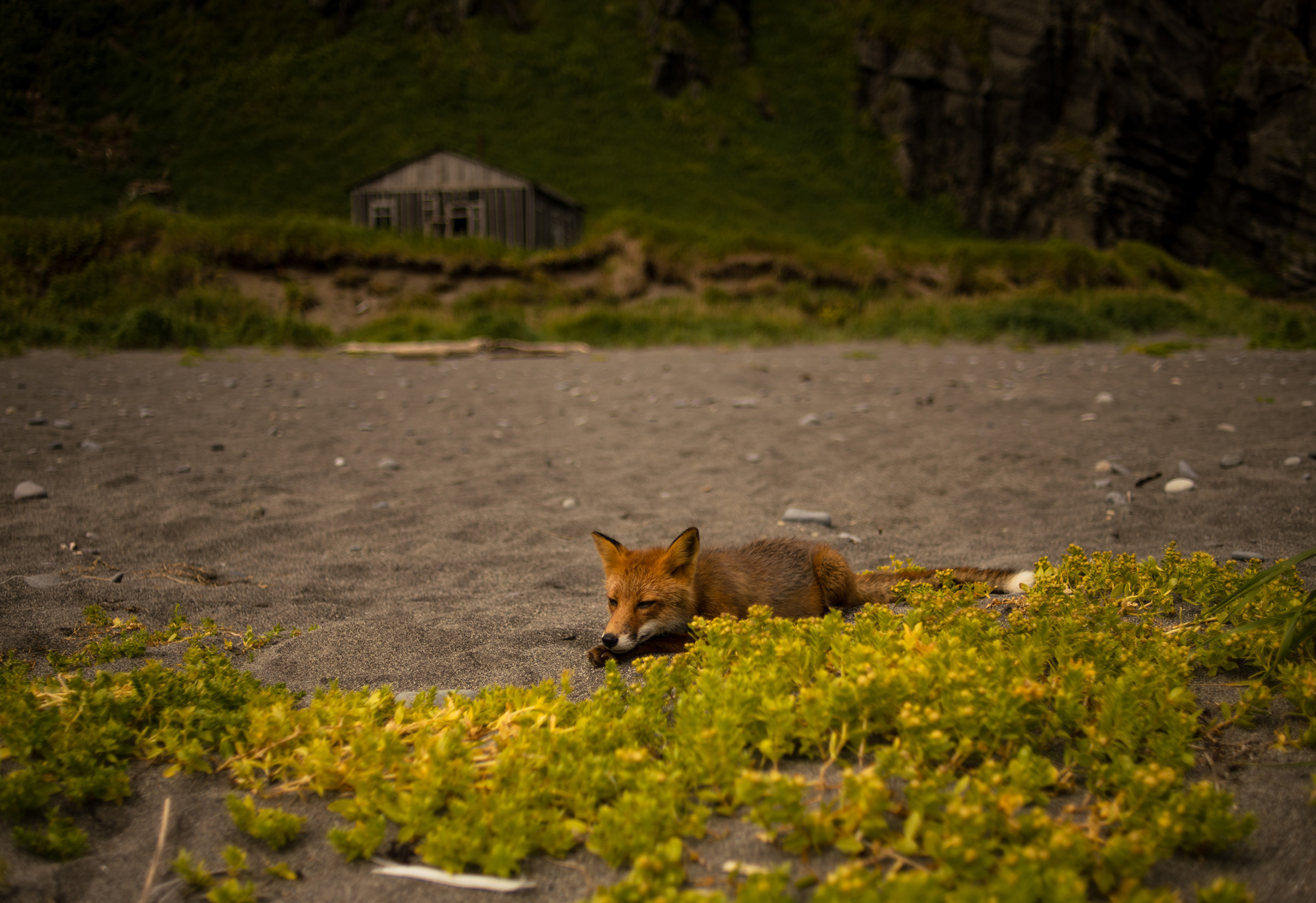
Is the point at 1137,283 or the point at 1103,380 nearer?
the point at 1103,380

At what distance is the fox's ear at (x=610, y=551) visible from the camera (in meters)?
3.32

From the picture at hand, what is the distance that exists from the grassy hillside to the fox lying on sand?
3040 centimetres

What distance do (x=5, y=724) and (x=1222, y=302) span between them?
25113mm

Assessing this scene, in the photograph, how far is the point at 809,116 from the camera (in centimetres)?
4566

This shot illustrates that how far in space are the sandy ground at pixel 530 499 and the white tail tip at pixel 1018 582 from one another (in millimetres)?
539

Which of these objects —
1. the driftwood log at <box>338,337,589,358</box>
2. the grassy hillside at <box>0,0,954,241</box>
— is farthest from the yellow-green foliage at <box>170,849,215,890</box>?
the grassy hillside at <box>0,0,954,241</box>

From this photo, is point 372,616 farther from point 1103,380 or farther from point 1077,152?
point 1077,152

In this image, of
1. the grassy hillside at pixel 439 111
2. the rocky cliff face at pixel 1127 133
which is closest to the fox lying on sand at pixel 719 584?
the grassy hillside at pixel 439 111

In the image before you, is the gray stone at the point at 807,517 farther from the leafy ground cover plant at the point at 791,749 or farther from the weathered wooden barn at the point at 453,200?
the weathered wooden barn at the point at 453,200

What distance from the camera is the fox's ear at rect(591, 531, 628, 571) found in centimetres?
332

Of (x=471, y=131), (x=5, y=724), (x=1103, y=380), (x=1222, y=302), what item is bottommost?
(x=5, y=724)

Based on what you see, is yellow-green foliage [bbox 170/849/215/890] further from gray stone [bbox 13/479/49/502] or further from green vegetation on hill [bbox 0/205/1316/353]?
green vegetation on hill [bbox 0/205/1316/353]

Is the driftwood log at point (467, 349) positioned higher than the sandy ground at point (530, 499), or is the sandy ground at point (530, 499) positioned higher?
the driftwood log at point (467, 349)

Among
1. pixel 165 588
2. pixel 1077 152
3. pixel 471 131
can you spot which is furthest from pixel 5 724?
pixel 1077 152
